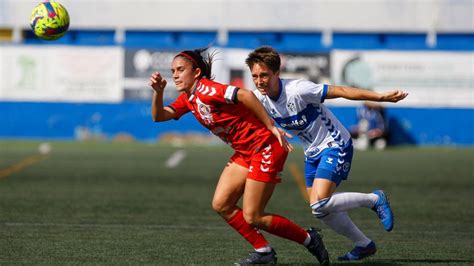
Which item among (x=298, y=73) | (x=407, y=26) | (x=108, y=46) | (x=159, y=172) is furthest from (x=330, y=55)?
(x=159, y=172)

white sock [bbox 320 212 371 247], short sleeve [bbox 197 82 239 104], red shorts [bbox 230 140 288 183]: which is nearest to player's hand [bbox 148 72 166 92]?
short sleeve [bbox 197 82 239 104]

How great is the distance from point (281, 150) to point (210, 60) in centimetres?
99

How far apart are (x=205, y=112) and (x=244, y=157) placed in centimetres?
52

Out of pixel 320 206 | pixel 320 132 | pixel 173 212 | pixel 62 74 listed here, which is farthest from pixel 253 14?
pixel 320 206

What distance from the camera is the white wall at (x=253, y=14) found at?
35.6m

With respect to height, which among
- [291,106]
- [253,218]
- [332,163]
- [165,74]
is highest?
[291,106]

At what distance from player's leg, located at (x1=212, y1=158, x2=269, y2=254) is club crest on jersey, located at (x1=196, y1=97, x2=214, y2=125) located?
450 millimetres

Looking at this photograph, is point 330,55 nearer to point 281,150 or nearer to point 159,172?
point 159,172

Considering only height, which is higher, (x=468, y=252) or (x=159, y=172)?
(x=468, y=252)

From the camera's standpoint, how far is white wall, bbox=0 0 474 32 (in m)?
35.6

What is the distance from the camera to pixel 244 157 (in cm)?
804

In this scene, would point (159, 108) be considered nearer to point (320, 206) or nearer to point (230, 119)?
point (230, 119)

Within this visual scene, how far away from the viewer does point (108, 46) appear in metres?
28.0

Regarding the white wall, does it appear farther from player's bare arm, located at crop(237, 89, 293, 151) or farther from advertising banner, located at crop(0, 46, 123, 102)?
player's bare arm, located at crop(237, 89, 293, 151)
